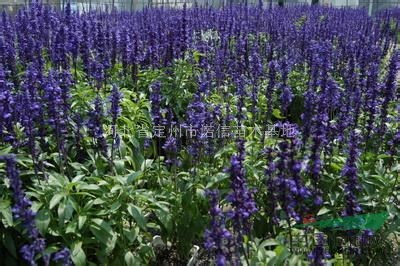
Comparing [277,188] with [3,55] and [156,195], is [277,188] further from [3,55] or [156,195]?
[3,55]

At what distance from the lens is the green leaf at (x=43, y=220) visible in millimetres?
3457

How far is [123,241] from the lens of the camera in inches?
155

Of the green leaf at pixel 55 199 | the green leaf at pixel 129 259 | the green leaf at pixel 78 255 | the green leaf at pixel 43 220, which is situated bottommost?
the green leaf at pixel 129 259

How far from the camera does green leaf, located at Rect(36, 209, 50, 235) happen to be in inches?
136

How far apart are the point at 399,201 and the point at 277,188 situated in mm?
1918

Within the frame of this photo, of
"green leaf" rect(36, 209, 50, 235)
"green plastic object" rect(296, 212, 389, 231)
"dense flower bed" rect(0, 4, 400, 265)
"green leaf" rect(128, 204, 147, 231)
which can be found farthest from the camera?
"green leaf" rect(128, 204, 147, 231)

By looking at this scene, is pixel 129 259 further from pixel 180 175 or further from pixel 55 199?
pixel 180 175

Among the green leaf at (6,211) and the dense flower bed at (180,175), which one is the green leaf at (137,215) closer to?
the dense flower bed at (180,175)

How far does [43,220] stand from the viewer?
11.5 feet

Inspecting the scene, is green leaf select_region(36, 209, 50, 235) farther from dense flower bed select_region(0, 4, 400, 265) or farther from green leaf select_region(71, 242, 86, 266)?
green leaf select_region(71, 242, 86, 266)

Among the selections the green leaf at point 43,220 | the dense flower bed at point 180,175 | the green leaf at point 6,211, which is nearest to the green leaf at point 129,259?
the dense flower bed at point 180,175


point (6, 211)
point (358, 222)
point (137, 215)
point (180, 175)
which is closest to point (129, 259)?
point (137, 215)

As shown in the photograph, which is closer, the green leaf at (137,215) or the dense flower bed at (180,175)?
the dense flower bed at (180,175)

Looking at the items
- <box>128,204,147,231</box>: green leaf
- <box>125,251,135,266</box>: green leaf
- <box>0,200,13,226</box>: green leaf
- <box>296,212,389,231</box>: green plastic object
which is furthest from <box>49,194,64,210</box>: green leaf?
<box>296,212,389,231</box>: green plastic object
